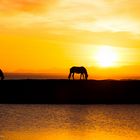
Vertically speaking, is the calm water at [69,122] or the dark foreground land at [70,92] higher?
the dark foreground land at [70,92]

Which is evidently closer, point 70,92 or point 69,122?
point 69,122

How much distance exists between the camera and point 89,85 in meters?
61.7

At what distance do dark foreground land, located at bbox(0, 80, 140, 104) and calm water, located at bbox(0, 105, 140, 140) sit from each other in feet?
5.91

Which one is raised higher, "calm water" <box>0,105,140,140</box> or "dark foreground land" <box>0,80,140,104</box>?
"dark foreground land" <box>0,80,140,104</box>

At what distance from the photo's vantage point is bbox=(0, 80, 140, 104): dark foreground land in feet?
203

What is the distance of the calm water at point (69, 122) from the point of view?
1524 inches

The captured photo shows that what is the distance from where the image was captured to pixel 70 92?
62156 mm

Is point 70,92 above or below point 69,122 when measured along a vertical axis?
above

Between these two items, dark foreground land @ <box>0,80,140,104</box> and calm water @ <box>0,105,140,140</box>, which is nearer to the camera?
calm water @ <box>0,105,140,140</box>

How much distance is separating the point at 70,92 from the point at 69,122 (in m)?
15.4

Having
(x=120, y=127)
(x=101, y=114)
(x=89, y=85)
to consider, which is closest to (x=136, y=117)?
(x=101, y=114)

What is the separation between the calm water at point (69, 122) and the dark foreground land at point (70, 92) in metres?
1.80

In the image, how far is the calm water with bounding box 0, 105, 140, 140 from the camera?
127ft

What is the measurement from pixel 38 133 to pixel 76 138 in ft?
9.38
